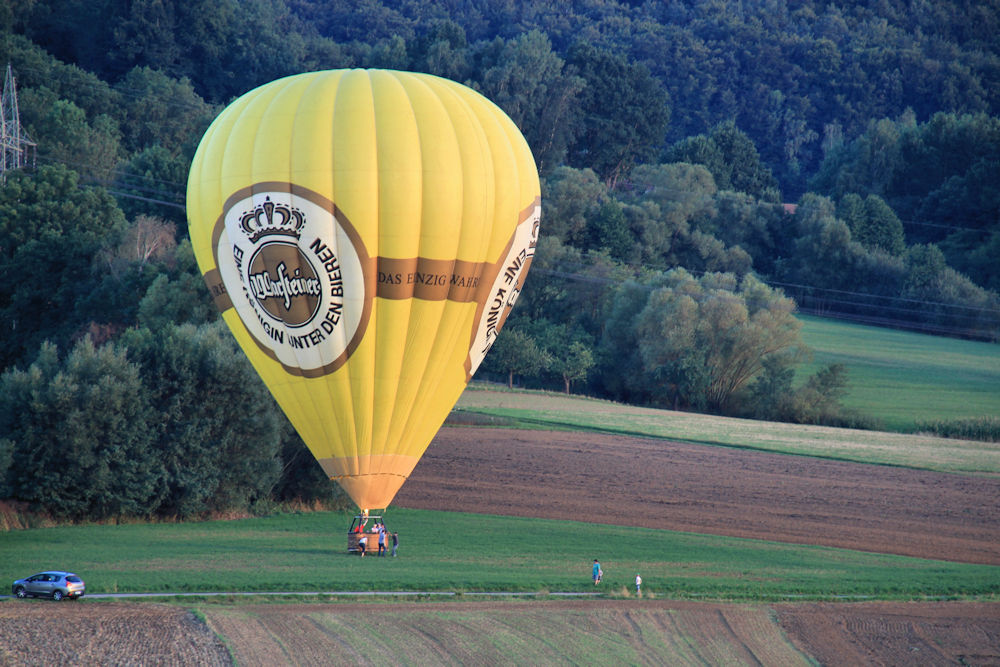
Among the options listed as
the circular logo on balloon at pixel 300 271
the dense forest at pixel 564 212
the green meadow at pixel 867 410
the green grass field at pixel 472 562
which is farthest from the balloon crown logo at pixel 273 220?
the green meadow at pixel 867 410

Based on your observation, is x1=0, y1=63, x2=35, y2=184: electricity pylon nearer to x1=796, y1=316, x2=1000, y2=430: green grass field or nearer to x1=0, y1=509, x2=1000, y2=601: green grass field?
x1=0, y1=509, x2=1000, y2=601: green grass field

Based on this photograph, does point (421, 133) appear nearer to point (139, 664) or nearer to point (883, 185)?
point (139, 664)

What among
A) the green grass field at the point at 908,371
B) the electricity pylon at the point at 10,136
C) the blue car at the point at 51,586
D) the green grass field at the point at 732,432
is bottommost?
the blue car at the point at 51,586

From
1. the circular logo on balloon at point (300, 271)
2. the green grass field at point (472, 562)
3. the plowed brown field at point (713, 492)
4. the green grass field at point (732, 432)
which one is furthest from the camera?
the green grass field at point (732, 432)

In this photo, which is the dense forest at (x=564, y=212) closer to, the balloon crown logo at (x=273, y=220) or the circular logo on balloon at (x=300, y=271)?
the circular logo on balloon at (x=300, y=271)

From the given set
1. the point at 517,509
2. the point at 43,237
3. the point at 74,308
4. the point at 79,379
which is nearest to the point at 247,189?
the point at 79,379
